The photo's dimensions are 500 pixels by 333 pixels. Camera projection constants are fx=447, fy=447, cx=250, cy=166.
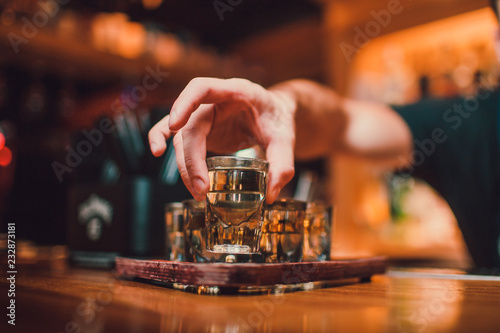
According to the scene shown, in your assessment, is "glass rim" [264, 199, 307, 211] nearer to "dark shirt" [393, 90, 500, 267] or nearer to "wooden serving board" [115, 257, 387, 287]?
"wooden serving board" [115, 257, 387, 287]

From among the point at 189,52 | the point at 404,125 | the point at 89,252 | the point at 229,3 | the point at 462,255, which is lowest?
the point at 462,255

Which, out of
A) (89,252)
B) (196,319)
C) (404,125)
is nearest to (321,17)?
(404,125)

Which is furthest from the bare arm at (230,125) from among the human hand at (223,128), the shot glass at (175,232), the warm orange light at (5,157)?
the warm orange light at (5,157)

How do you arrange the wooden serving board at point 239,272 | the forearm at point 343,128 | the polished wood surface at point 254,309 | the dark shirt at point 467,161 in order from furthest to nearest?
the dark shirt at point 467,161
the forearm at point 343,128
the wooden serving board at point 239,272
the polished wood surface at point 254,309

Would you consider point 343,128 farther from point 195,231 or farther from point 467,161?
point 195,231

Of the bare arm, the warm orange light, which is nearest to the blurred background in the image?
the warm orange light

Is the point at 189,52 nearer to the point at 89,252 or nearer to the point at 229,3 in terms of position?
the point at 229,3

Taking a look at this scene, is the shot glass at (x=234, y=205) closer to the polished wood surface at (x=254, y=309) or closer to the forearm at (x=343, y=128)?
the polished wood surface at (x=254, y=309)
